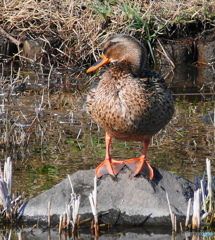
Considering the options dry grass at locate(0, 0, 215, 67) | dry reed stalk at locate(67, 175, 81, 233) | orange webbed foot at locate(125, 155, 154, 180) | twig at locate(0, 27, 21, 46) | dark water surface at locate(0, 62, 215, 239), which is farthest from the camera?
twig at locate(0, 27, 21, 46)

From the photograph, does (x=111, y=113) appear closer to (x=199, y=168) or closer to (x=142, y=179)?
(x=142, y=179)

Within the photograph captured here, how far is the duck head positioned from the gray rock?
92 cm

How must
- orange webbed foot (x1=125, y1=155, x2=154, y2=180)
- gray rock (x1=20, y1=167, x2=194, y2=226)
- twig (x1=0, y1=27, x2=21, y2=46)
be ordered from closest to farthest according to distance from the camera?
1. gray rock (x1=20, y1=167, x2=194, y2=226)
2. orange webbed foot (x1=125, y1=155, x2=154, y2=180)
3. twig (x1=0, y1=27, x2=21, y2=46)

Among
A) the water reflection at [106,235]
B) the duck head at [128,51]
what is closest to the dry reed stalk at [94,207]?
the water reflection at [106,235]

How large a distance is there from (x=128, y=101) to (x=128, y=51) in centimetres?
52

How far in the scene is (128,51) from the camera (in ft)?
16.4

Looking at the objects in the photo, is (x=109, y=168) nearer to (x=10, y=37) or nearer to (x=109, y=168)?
(x=109, y=168)

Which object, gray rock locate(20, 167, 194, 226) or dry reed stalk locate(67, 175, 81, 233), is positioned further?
gray rock locate(20, 167, 194, 226)

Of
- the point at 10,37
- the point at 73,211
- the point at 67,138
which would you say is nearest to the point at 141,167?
the point at 73,211

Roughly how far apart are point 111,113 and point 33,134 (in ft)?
7.72

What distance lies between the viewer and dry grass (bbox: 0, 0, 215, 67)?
10.7m

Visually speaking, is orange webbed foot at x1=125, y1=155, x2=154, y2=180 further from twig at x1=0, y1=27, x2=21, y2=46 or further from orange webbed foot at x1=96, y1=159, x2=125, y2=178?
twig at x1=0, y1=27, x2=21, y2=46

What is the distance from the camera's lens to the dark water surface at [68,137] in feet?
19.2

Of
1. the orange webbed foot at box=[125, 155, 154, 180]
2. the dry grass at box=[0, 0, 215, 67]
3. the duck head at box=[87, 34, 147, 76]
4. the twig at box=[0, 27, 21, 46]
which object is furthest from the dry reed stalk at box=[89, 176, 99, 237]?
the twig at box=[0, 27, 21, 46]
